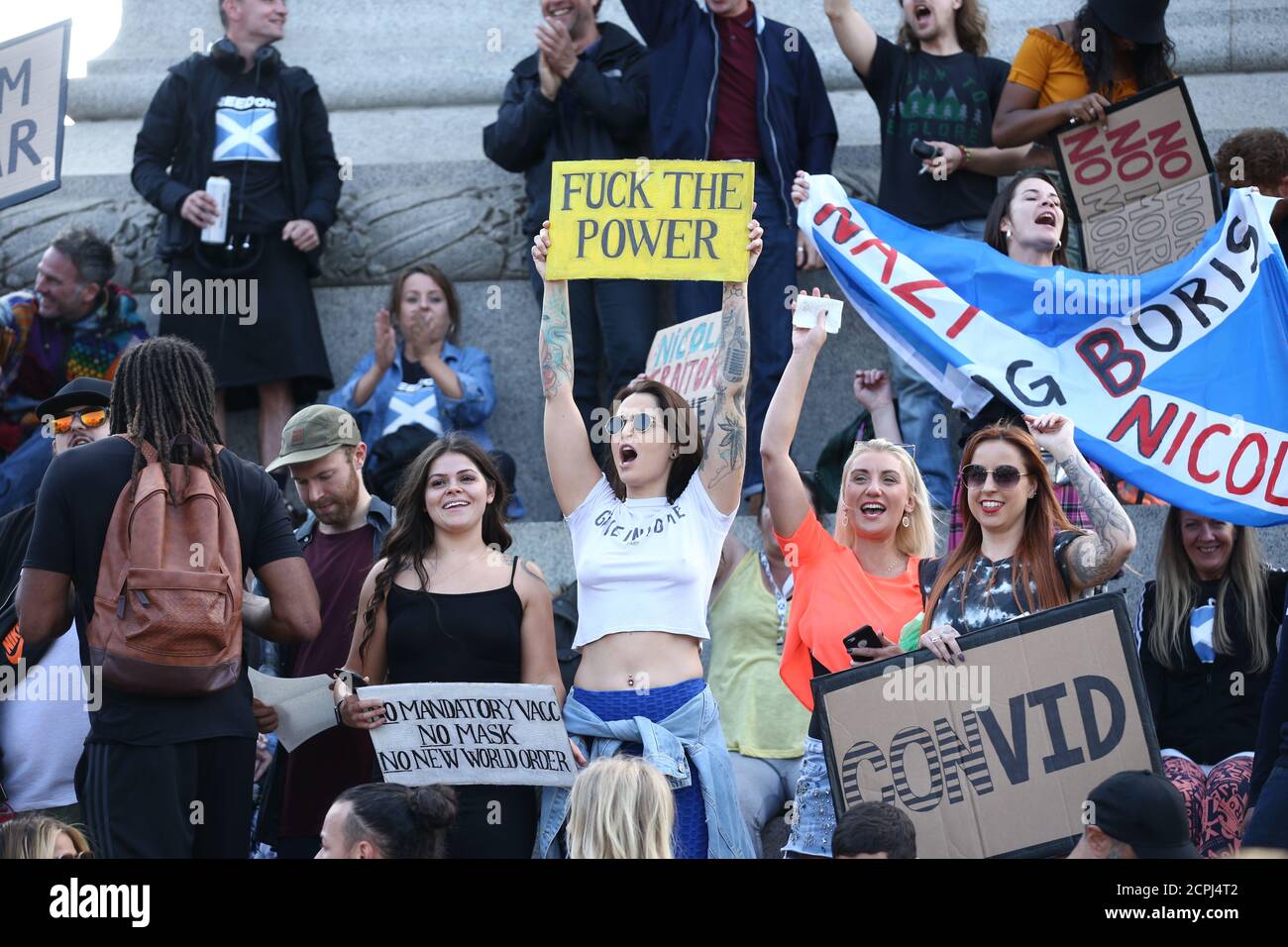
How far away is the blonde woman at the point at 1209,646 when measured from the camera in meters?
6.71

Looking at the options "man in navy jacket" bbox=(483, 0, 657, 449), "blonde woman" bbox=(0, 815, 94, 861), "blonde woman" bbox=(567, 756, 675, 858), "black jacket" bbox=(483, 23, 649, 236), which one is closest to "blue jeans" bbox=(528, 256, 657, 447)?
"man in navy jacket" bbox=(483, 0, 657, 449)

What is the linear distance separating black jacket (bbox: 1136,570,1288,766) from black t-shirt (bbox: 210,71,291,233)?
4599 mm

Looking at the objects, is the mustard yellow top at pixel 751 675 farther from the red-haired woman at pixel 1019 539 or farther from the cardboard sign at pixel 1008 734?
the cardboard sign at pixel 1008 734

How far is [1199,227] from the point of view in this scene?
27.7 ft

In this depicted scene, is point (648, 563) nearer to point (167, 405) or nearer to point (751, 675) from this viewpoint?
point (751, 675)

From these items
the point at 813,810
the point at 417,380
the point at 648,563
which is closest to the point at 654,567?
the point at 648,563

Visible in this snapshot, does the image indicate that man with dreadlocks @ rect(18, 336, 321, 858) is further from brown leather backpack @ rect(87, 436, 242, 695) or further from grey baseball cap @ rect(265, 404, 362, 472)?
grey baseball cap @ rect(265, 404, 362, 472)

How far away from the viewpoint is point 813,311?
662cm

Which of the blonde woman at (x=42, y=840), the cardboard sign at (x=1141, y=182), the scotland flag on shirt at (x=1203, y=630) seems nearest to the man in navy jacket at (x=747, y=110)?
the cardboard sign at (x=1141, y=182)

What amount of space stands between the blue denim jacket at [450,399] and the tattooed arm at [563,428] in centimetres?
222

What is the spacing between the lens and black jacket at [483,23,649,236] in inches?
360
